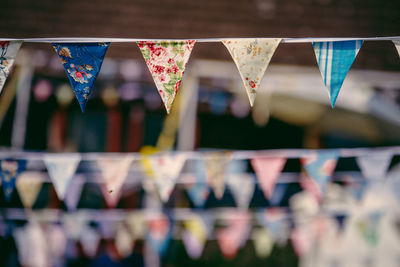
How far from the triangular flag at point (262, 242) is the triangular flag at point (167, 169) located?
141 cm

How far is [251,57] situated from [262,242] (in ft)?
9.50

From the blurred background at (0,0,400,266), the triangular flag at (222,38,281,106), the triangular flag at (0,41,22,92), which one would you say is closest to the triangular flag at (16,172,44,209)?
the blurred background at (0,0,400,266)

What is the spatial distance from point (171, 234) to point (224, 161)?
1.26 metres

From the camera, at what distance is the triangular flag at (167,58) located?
278 centimetres

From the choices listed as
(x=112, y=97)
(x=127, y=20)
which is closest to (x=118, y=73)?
(x=112, y=97)

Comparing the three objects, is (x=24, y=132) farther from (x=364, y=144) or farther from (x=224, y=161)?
(x=364, y=144)

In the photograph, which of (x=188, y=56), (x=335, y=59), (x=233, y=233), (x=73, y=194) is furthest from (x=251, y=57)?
(x=73, y=194)

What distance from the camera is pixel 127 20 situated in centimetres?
529

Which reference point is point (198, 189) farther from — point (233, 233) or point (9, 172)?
point (9, 172)

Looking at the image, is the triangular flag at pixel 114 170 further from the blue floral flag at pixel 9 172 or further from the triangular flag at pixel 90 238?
the triangular flag at pixel 90 238

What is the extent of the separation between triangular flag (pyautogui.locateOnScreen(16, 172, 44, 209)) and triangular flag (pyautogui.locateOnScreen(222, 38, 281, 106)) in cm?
311

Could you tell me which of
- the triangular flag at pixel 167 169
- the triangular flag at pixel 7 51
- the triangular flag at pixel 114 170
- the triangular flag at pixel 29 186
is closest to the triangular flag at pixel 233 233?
the triangular flag at pixel 167 169

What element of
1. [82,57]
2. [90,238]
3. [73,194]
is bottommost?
[90,238]

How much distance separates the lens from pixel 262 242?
16.0ft
